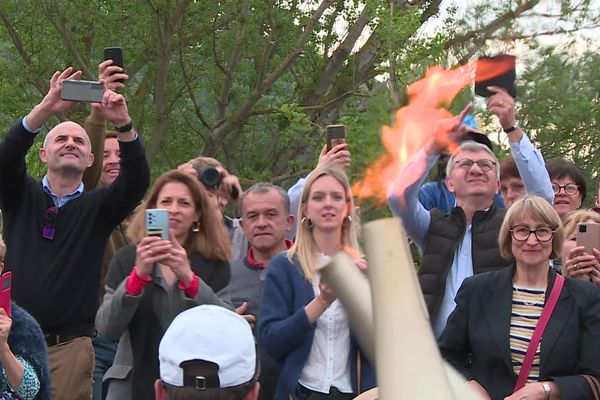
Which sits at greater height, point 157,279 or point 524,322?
point 157,279

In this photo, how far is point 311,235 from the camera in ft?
16.4

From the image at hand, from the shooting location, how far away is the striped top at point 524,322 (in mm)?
4633

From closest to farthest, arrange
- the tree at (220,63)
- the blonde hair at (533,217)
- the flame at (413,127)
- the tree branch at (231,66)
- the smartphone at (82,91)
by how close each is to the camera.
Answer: the flame at (413,127) → the blonde hair at (533,217) → the smartphone at (82,91) → the tree at (220,63) → the tree branch at (231,66)

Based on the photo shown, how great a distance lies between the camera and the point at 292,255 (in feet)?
16.2

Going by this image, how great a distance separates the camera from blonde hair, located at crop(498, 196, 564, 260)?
4816mm

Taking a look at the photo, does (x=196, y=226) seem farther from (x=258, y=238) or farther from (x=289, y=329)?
(x=289, y=329)

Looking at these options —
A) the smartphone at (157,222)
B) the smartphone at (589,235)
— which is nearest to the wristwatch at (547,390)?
the smartphone at (589,235)

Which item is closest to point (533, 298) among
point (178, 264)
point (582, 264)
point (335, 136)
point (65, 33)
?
point (582, 264)

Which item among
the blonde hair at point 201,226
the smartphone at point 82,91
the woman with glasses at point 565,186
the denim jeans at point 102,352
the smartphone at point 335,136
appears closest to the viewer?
the blonde hair at point 201,226

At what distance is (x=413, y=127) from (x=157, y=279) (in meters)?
2.36

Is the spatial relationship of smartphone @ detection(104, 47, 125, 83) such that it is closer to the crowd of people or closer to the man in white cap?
the crowd of people

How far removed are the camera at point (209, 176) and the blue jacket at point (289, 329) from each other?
1.24 meters

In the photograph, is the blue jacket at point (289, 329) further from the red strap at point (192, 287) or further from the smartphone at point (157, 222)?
the smartphone at point (157, 222)

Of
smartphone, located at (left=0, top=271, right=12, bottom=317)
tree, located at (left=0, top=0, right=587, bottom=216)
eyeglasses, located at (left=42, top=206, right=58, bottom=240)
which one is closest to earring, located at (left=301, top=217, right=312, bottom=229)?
smartphone, located at (left=0, top=271, right=12, bottom=317)
